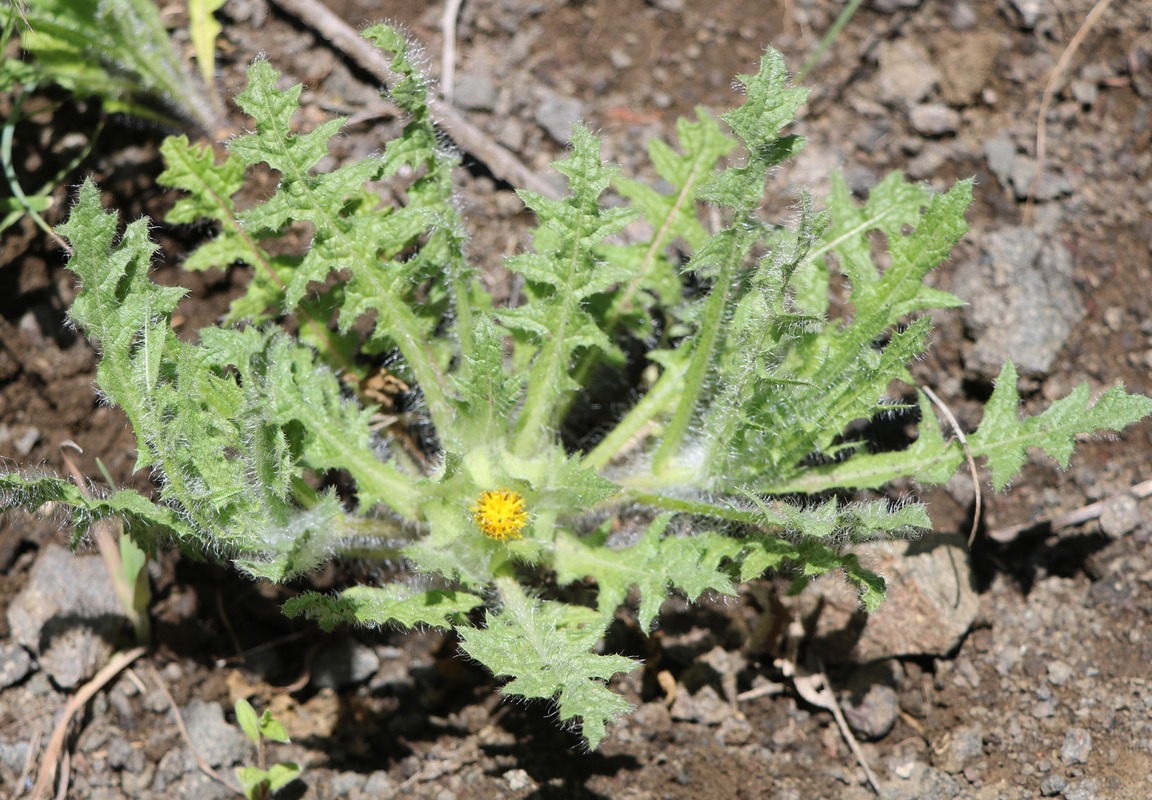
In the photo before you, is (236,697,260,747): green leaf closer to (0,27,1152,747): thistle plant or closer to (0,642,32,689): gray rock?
(0,27,1152,747): thistle plant

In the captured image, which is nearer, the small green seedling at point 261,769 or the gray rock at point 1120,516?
the small green seedling at point 261,769

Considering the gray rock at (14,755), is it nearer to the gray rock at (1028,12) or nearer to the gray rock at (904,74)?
the gray rock at (904,74)

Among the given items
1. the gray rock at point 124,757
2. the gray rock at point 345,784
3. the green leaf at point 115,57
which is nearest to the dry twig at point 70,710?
the gray rock at point 124,757

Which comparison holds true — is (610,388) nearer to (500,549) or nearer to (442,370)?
(442,370)

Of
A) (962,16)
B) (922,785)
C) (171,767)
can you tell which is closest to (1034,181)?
(962,16)

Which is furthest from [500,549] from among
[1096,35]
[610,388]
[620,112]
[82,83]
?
[1096,35]

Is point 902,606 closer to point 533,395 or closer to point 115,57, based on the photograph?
point 533,395
